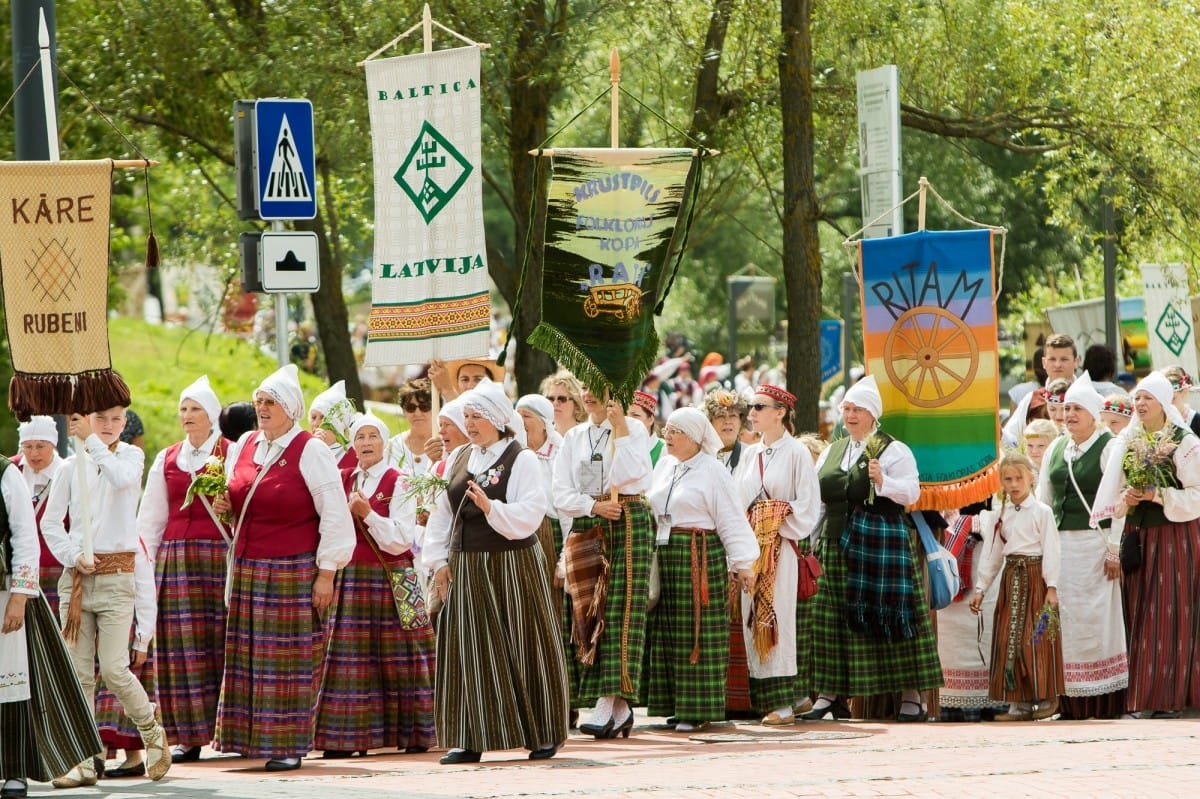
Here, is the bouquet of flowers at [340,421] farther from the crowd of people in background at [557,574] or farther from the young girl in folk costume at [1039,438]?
the young girl in folk costume at [1039,438]

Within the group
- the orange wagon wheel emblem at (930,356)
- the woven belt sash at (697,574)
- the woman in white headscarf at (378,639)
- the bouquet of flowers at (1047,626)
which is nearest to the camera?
the woman in white headscarf at (378,639)

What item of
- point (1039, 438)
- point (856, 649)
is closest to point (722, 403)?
point (856, 649)

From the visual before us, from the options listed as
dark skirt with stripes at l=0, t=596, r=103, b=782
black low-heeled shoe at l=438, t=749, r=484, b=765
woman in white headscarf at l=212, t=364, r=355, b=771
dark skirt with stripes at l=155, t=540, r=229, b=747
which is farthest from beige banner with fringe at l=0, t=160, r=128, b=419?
black low-heeled shoe at l=438, t=749, r=484, b=765

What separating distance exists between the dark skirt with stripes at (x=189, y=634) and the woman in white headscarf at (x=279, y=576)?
1.75ft

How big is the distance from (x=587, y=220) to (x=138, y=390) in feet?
66.7

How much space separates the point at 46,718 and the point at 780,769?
138 inches

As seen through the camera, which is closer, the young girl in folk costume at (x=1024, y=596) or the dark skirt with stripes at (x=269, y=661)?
the dark skirt with stripes at (x=269, y=661)

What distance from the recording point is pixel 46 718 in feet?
31.9

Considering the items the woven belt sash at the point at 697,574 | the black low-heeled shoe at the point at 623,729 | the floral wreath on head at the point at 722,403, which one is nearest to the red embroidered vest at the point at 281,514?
the black low-heeled shoe at the point at 623,729

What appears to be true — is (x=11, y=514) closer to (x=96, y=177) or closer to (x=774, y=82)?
(x=96, y=177)

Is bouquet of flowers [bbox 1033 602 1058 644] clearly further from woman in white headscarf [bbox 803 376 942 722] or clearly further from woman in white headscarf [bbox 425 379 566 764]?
woman in white headscarf [bbox 425 379 566 764]

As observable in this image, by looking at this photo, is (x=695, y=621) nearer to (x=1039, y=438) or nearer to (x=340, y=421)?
(x=340, y=421)

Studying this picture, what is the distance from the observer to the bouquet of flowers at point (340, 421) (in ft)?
39.9

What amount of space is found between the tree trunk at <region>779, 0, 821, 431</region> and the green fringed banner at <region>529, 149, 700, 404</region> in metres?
4.07
